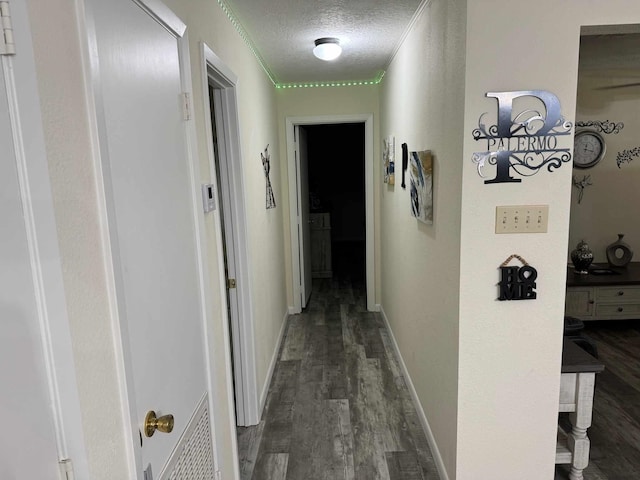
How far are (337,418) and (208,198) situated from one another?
1.70 m

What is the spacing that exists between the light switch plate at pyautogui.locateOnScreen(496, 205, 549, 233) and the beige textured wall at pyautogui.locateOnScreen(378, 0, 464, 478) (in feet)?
0.57

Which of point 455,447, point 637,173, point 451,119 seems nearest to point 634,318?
point 637,173

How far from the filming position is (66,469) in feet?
2.71

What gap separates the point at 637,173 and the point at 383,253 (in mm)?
2539

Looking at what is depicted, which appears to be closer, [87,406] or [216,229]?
[87,406]

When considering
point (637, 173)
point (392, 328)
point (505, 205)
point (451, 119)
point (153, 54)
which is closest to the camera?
point (153, 54)

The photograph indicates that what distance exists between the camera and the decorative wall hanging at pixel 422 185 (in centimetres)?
217

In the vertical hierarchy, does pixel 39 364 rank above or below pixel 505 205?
below

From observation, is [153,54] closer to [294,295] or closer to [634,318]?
[294,295]

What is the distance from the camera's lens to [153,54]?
4.05 ft

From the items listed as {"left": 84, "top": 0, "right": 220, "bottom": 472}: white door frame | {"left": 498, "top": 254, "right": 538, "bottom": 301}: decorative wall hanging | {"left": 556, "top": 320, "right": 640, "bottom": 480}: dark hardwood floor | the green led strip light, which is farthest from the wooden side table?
the green led strip light

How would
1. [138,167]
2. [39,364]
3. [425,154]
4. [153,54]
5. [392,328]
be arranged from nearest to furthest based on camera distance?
1. [39,364]
2. [138,167]
3. [153,54]
4. [425,154]
5. [392,328]

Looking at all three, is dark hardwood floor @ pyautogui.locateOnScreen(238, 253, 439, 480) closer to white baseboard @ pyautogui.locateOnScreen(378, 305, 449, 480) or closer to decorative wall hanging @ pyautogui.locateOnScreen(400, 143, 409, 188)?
white baseboard @ pyautogui.locateOnScreen(378, 305, 449, 480)

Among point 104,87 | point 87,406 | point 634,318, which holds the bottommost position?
point 634,318
